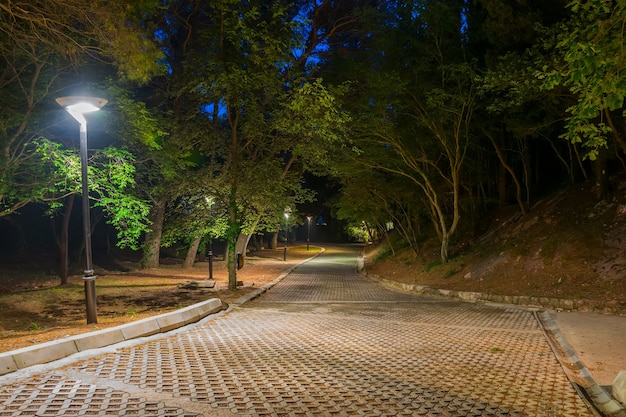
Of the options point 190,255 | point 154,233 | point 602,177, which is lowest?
point 190,255

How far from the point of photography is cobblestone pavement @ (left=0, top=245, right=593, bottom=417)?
402 centimetres

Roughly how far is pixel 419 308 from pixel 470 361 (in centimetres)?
504

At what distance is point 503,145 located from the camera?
55.0 feet

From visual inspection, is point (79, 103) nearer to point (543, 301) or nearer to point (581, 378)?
point (581, 378)

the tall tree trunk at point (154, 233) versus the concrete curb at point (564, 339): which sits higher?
the tall tree trunk at point (154, 233)

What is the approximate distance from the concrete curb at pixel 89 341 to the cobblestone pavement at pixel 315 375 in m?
0.29

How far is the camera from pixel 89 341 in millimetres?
5695

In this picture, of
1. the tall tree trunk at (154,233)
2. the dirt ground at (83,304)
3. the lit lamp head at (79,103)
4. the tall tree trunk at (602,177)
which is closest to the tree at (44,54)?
the lit lamp head at (79,103)

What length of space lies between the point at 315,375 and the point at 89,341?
3080 millimetres

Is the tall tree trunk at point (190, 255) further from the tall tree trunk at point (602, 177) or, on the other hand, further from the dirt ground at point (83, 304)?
the tall tree trunk at point (602, 177)

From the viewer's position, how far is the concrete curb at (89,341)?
4730mm

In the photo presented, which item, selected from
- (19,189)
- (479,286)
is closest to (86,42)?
(19,189)

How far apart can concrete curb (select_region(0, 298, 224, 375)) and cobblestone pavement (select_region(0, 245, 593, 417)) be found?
0.96 ft

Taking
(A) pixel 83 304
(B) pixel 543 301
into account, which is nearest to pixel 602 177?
(B) pixel 543 301
